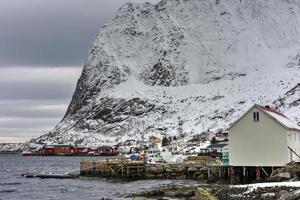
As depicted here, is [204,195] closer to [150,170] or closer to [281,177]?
[281,177]

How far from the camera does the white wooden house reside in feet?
201

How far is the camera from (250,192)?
40438mm

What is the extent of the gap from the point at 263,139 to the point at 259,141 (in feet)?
1.52

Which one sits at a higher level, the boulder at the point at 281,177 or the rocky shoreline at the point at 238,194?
the boulder at the point at 281,177

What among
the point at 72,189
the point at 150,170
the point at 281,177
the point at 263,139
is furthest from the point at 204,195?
the point at 150,170

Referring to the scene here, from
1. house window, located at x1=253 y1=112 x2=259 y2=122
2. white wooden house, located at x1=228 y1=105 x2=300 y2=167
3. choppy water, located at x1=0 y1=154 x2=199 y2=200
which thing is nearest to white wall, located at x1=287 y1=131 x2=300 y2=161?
white wooden house, located at x1=228 y1=105 x2=300 y2=167

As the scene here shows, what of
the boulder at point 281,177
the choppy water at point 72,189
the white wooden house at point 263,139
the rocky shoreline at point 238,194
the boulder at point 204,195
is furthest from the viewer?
the white wooden house at point 263,139

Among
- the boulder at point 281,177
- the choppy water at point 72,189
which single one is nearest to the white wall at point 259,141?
the choppy water at point 72,189

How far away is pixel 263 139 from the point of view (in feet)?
202

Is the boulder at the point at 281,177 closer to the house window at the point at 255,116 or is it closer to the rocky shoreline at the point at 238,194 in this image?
the rocky shoreline at the point at 238,194

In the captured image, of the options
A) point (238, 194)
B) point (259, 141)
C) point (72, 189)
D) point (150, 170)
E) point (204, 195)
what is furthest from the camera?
point (150, 170)

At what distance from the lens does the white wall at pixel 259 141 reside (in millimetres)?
61344

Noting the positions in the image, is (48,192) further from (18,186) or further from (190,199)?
(190,199)

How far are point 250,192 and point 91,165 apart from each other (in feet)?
174
